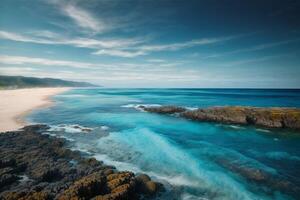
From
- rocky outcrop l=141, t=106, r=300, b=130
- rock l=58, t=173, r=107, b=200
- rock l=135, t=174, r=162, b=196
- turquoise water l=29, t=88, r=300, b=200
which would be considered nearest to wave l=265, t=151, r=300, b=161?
turquoise water l=29, t=88, r=300, b=200

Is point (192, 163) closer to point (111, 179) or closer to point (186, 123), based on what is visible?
point (111, 179)

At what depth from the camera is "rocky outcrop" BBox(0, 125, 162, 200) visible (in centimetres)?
987

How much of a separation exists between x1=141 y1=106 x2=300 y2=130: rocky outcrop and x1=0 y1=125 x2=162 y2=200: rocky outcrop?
2261cm

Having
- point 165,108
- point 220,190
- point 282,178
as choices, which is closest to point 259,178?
point 282,178

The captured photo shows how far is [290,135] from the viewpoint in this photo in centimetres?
2428

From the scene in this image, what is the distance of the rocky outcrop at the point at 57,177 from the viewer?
9.87 metres

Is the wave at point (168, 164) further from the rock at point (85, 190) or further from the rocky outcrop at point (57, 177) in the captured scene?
the rock at point (85, 190)

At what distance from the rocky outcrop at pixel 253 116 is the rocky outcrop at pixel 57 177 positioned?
22.6 meters

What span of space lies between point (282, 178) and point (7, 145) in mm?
20431

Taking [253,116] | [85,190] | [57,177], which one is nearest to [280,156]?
[253,116]

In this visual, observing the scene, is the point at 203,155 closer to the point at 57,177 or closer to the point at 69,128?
the point at 57,177

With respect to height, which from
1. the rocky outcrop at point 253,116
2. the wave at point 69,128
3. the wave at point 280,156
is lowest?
the wave at point 69,128

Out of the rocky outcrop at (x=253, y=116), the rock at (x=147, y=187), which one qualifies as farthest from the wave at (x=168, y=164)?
the rocky outcrop at (x=253, y=116)

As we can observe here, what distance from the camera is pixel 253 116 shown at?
1211 inches
